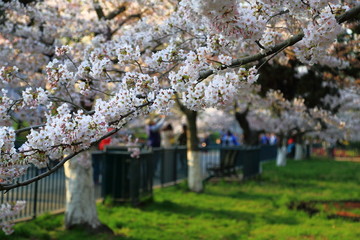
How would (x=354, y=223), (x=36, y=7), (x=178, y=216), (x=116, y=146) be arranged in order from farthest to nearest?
(x=116, y=146) < (x=178, y=216) < (x=354, y=223) < (x=36, y=7)

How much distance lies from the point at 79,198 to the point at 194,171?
5.29 meters

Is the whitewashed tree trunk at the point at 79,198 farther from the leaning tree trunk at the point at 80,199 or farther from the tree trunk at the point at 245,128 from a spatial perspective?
the tree trunk at the point at 245,128

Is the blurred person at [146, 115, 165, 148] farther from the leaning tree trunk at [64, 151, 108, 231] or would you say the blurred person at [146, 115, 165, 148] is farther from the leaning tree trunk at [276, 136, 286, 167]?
the leaning tree trunk at [64, 151, 108, 231]

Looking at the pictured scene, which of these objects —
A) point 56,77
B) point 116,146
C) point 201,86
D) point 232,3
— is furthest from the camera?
point 116,146

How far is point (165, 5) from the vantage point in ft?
27.6

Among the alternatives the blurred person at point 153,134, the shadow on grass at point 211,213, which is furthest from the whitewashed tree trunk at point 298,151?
the shadow on grass at point 211,213

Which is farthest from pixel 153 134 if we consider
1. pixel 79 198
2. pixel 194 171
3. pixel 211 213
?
pixel 79 198

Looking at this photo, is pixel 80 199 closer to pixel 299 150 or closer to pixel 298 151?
pixel 298 151

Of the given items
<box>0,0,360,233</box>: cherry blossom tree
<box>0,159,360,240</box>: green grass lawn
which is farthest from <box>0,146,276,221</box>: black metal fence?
<box>0,0,360,233</box>: cherry blossom tree

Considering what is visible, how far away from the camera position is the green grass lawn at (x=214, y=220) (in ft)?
23.2

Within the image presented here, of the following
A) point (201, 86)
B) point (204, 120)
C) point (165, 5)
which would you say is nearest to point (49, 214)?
point (165, 5)

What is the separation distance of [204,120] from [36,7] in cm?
2523

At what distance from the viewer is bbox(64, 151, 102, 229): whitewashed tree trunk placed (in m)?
7.21

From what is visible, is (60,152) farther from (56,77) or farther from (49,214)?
(49,214)
